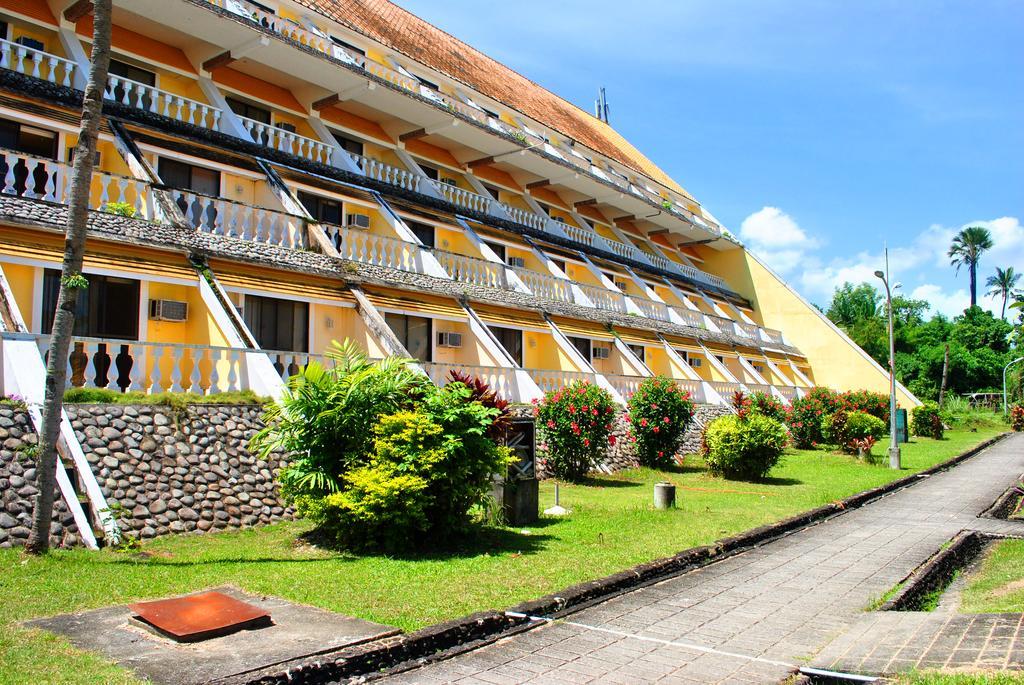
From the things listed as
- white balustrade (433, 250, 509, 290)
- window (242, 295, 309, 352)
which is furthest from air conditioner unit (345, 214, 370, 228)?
window (242, 295, 309, 352)

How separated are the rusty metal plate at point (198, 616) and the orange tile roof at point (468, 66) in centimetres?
2130

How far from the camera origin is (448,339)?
66.6 ft

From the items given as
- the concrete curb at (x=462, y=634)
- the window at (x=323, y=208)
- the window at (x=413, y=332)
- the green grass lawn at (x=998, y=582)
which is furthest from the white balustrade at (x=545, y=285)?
the green grass lawn at (x=998, y=582)

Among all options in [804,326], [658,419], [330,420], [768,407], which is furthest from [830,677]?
[804,326]

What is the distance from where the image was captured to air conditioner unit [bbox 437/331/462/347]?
20.3m

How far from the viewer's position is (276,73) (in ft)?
69.2

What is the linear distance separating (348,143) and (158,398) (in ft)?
49.1

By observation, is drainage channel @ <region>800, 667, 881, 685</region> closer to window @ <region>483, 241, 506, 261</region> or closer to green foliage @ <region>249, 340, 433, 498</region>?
green foliage @ <region>249, 340, 433, 498</region>

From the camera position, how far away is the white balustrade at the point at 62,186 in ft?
40.6

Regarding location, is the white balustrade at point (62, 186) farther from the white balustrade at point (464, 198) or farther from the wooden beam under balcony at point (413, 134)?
the wooden beam under balcony at point (413, 134)

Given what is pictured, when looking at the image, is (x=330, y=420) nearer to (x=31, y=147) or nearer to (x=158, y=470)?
(x=158, y=470)

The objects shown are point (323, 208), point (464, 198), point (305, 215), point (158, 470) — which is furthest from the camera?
point (464, 198)

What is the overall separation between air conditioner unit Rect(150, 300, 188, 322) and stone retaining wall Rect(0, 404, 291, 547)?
416 centimetres

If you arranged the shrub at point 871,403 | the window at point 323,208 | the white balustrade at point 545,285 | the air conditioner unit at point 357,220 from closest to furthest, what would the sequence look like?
the window at point 323,208
the air conditioner unit at point 357,220
the white balustrade at point 545,285
the shrub at point 871,403
